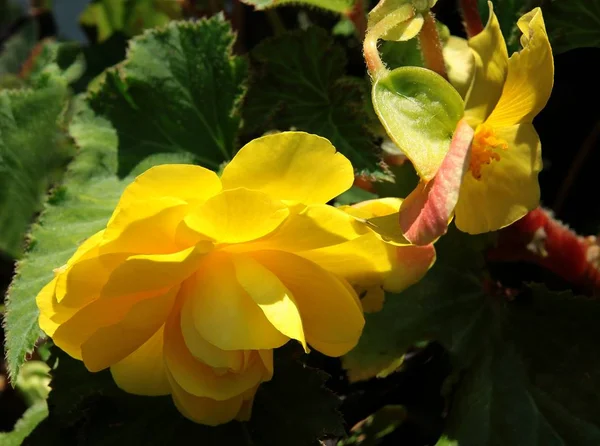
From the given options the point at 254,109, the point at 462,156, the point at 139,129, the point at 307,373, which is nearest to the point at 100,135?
the point at 139,129

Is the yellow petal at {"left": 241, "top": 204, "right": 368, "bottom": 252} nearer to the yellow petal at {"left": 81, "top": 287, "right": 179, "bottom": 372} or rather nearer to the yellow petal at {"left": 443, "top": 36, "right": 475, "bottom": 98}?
the yellow petal at {"left": 81, "top": 287, "right": 179, "bottom": 372}

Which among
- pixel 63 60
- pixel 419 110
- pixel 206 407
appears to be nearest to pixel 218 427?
pixel 206 407

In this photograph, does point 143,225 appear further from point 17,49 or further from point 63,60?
point 17,49

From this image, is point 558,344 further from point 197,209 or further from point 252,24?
point 252,24

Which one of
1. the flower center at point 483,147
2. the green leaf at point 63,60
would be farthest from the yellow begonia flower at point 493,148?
the green leaf at point 63,60

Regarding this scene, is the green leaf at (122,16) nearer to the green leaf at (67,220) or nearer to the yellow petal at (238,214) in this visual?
the green leaf at (67,220)

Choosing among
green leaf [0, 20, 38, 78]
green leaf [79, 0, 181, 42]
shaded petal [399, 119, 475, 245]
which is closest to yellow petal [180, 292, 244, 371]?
shaded petal [399, 119, 475, 245]

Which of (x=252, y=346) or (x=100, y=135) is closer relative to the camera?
(x=252, y=346)
